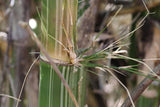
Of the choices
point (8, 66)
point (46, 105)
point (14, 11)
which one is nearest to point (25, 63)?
point (8, 66)

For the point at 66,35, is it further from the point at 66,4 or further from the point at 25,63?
the point at 25,63

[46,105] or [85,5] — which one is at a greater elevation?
[85,5]

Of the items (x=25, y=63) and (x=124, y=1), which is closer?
(x=124, y=1)

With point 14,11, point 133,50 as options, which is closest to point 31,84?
point 14,11

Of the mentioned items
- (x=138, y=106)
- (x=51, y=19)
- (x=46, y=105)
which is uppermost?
(x=51, y=19)

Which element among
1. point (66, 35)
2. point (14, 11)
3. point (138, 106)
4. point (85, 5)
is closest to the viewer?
point (66, 35)

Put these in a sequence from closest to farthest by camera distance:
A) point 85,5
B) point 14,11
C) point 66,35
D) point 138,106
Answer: point 66,35
point 85,5
point 138,106
point 14,11

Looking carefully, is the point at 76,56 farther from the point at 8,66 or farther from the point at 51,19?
the point at 8,66
